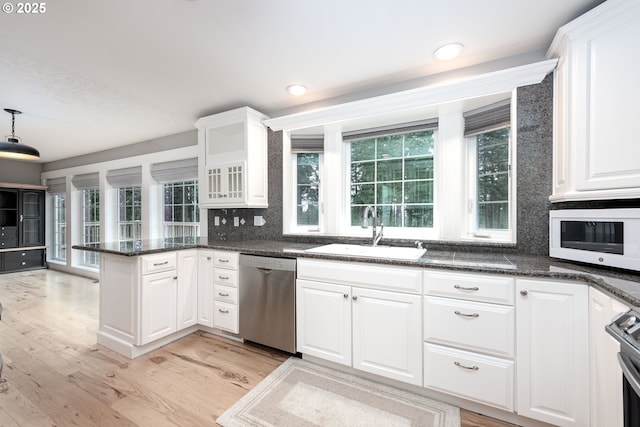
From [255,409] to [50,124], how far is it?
4265 mm

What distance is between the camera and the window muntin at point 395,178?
2539 millimetres

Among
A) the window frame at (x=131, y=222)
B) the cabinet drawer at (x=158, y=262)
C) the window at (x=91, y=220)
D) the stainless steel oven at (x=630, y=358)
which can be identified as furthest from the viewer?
the window at (x=91, y=220)

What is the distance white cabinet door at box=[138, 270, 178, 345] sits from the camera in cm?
227

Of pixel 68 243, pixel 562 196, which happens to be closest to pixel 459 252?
pixel 562 196

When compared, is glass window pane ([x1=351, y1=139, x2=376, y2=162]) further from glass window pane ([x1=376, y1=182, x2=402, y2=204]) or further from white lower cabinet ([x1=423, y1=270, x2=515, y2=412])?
white lower cabinet ([x1=423, y1=270, x2=515, y2=412])

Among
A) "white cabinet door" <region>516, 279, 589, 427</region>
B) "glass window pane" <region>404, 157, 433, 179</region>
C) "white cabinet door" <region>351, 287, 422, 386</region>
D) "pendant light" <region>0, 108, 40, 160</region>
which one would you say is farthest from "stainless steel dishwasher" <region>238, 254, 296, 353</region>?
"pendant light" <region>0, 108, 40, 160</region>

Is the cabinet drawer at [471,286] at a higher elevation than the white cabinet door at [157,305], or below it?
higher

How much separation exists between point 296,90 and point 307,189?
100 cm

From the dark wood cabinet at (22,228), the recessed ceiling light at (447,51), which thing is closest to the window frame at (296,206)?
the recessed ceiling light at (447,51)

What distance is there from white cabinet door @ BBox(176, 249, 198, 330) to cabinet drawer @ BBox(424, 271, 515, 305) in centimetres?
212

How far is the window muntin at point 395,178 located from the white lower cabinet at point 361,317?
36.0 inches

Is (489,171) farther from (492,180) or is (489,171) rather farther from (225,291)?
(225,291)

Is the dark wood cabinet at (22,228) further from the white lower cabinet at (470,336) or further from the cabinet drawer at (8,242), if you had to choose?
the white lower cabinet at (470,336)

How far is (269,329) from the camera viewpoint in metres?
2.32
